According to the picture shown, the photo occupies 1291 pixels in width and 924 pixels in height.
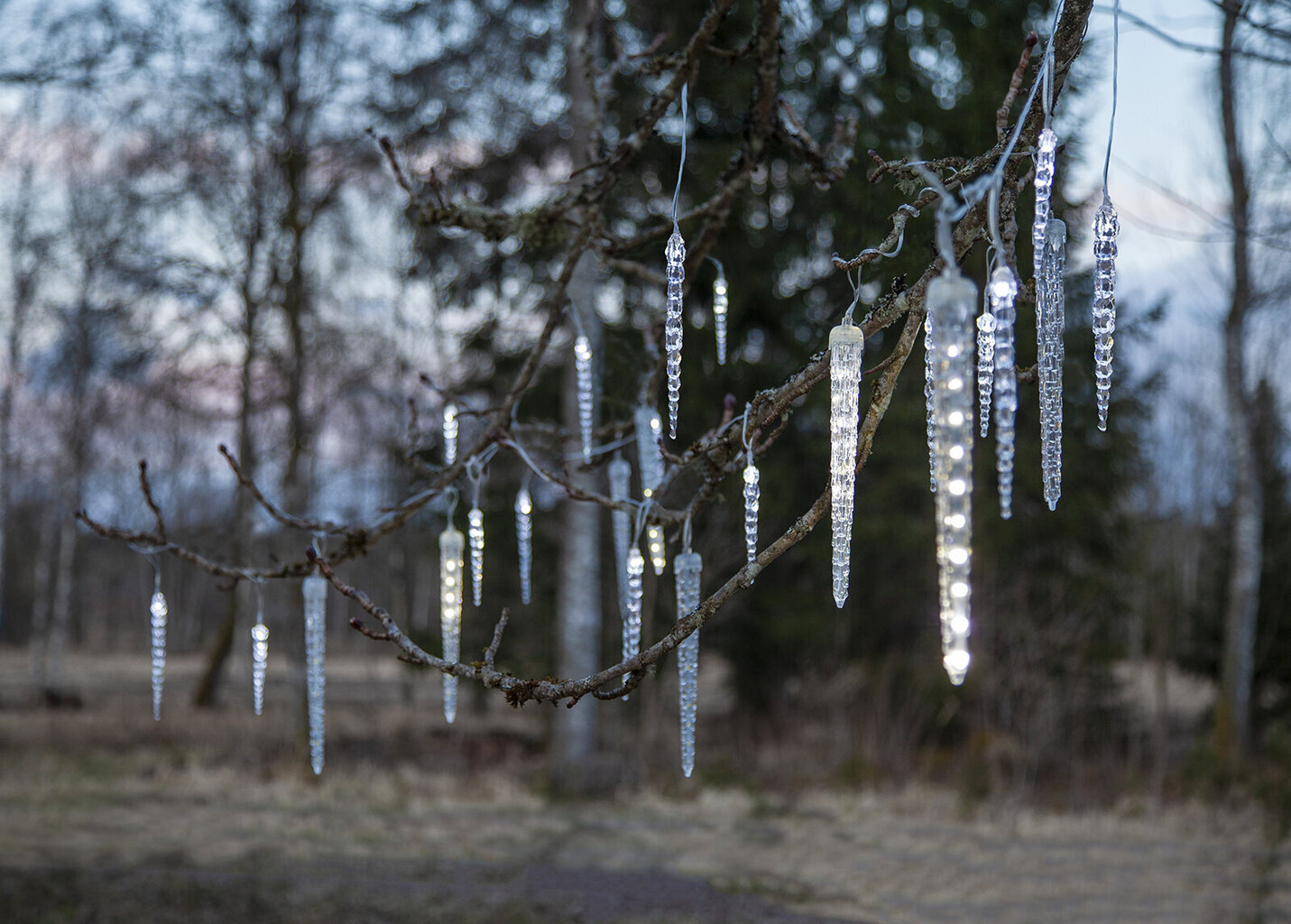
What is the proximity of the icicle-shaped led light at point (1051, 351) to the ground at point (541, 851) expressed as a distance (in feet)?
15.3

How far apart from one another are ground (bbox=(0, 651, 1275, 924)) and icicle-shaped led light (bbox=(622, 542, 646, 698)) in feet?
12.7

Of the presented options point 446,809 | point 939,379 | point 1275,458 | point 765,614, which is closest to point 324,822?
point 446,809

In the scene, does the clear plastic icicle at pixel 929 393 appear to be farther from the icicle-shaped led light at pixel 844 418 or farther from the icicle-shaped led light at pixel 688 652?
the icicle-shaped led light at pixel 688 652

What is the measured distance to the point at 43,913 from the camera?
618 cm

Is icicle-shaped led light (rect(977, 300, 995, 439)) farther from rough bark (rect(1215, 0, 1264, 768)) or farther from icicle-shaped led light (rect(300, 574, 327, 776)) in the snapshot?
rough bark (rect(1215, 0, 1264, 768))

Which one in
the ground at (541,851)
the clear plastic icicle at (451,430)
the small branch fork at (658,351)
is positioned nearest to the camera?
the small branch fork at (658,351)

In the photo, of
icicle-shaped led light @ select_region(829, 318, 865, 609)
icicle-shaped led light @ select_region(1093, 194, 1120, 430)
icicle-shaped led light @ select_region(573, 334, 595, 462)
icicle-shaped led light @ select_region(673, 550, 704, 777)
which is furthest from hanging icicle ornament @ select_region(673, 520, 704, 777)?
icicle-shaped led light @ select_region(1093, 194, 1120, 430)

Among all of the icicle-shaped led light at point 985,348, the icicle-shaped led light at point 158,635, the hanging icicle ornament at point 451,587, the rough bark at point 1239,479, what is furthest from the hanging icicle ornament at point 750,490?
the rough bark at point 1239,479

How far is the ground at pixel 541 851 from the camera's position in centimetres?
632

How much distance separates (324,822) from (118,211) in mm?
8673

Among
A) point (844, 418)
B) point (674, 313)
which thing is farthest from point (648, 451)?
point (844, 418)

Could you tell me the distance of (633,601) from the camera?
8.34ft

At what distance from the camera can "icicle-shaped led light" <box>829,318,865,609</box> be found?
161cm

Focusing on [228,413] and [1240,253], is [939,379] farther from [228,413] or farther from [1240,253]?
[228,413]
